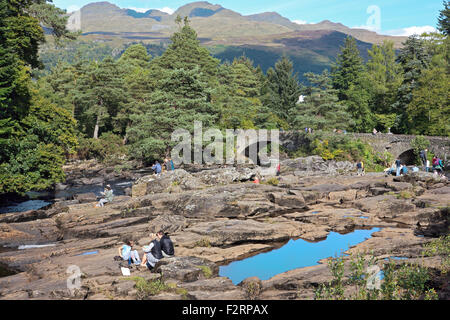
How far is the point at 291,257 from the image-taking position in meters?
19.7

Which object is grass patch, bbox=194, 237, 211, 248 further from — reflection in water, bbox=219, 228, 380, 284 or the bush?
the bush

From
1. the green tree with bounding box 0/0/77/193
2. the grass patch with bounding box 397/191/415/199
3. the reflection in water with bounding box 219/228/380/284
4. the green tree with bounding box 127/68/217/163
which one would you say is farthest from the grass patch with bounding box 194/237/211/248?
the green tree with bounding box 127/68/217/163

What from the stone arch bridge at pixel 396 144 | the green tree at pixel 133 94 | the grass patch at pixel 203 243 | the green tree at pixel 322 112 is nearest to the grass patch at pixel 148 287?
the grass patch at pixel 203 243

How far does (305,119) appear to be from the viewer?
53.5m

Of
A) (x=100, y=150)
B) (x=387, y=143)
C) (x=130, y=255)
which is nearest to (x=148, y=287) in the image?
(x=130, y=255)

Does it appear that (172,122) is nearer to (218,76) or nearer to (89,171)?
(89,171)

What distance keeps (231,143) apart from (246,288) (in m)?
40.3

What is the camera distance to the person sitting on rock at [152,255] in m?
16.9

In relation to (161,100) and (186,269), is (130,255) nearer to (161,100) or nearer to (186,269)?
(186,269)

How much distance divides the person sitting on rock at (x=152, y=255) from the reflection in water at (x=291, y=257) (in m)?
2.80

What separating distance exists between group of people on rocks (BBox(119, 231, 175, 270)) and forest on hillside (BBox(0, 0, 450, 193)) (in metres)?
17.9

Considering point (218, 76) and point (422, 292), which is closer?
point (422, 292)

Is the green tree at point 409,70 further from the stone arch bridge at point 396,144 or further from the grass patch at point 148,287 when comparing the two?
the grass patch at point 148,287
